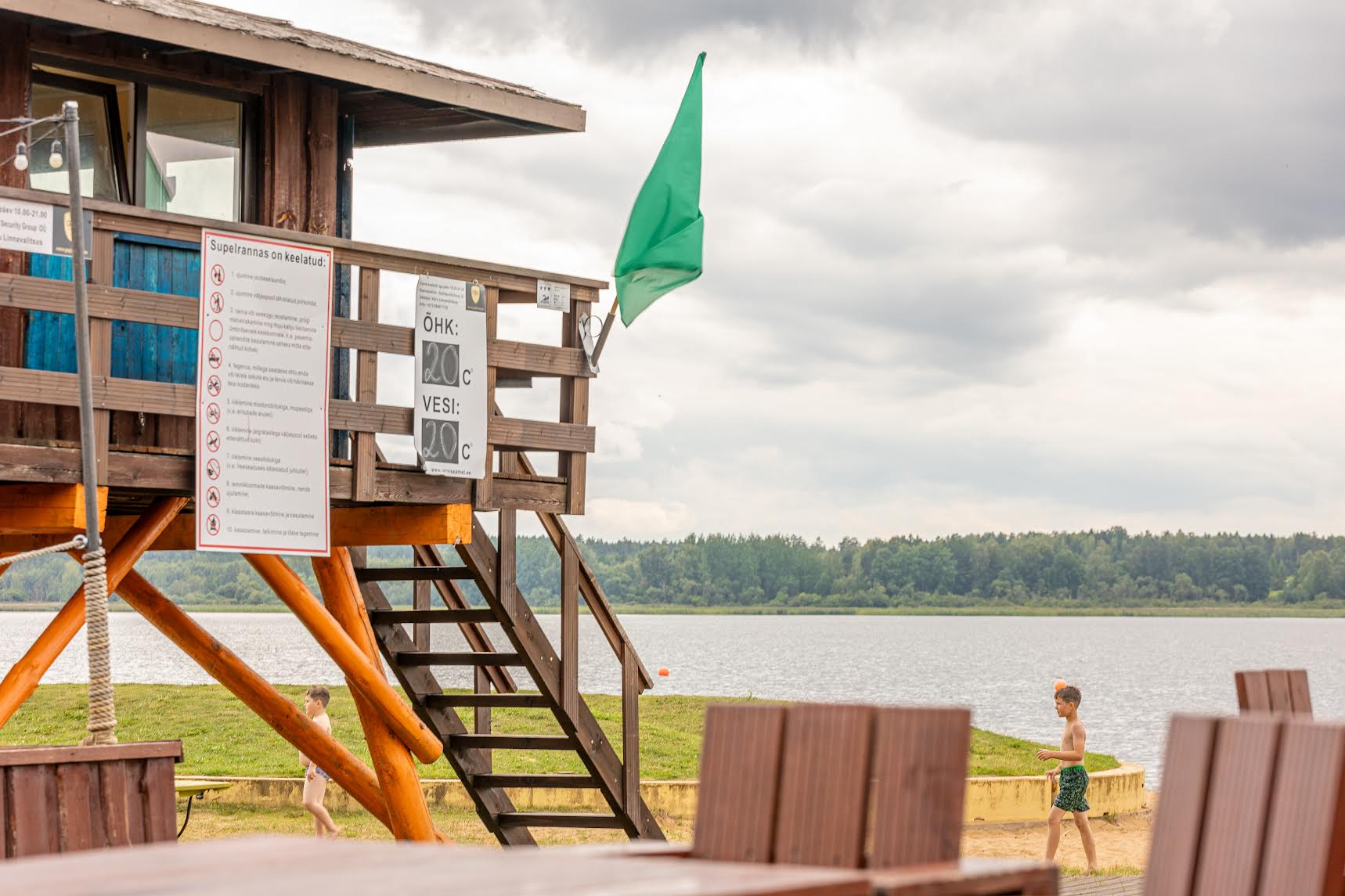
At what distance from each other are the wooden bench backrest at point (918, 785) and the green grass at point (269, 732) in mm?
18195

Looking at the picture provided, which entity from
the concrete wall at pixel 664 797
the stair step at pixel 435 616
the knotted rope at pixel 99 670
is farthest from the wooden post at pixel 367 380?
the concrete wall at pixel 664 797

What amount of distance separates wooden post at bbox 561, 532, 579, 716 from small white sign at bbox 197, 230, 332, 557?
8.37 ft

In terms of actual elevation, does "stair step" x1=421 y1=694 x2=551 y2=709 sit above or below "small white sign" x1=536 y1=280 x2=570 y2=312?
below

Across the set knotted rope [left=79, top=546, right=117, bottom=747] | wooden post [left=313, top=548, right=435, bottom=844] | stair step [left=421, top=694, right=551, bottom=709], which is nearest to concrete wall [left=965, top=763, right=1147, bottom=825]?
stair step [left=421, top=694, right=551, bottom=709]

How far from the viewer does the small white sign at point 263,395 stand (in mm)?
9930

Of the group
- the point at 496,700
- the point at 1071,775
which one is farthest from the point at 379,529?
the point at 1071,775

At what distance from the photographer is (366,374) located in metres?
10.6

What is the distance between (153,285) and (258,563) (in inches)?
76.3

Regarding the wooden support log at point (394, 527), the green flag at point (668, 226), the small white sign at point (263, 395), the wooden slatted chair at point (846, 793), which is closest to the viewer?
the wooden slatted chair at point (846, 793)

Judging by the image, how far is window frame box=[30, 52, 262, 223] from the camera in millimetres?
10727

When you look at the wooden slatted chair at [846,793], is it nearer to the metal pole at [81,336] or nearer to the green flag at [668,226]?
the metal pole at [81,336]

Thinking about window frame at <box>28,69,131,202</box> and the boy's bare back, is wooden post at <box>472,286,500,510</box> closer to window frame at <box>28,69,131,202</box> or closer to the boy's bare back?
window frame at <box>28,69,131,202</box>

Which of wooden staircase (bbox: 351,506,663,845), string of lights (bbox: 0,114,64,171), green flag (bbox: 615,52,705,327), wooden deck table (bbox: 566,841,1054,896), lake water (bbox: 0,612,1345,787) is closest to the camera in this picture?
wooden deck table (bbox: 566,841,1054,896)

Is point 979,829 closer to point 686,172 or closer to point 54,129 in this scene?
point 686,172
